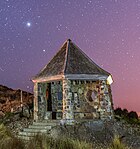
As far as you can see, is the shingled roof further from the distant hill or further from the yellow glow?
the distant hill

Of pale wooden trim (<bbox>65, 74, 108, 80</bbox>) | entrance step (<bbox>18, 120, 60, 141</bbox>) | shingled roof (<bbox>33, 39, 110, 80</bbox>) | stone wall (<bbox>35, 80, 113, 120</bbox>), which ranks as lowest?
entrance step (<bbox>18, 120, 60, 141</bbox>)

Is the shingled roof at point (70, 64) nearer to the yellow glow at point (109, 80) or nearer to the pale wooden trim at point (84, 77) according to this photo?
the pale wooden trim at point (84, 77)

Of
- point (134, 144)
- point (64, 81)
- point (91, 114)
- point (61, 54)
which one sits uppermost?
point (61, 54)

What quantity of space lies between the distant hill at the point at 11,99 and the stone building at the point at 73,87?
4.72 metres

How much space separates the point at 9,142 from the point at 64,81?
9.38m

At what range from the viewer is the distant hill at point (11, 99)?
82.5 ft

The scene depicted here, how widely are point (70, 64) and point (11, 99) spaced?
1121 cm

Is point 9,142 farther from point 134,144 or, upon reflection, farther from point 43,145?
point 134,144

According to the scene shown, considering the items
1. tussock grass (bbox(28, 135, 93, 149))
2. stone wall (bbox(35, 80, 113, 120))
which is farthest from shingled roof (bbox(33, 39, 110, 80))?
tussock grass (bbox(28, 135, 93, 149))

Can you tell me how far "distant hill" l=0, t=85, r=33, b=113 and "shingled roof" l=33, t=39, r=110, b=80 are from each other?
5.79 m

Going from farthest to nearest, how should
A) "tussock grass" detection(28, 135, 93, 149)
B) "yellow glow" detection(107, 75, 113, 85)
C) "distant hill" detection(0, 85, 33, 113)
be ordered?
"distant hill" detection(0, 85, 33, 113) → "yellow glow" detection(107, 75, 113, 85) → "tussock grass" detection(28, 135, 93, 149)

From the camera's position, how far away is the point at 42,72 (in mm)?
19359

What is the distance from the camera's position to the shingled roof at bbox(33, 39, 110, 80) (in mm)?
17734

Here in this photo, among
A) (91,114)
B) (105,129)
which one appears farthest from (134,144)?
(91,114)
